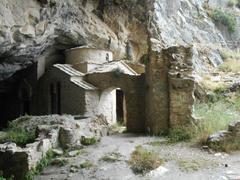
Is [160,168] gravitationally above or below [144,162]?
below

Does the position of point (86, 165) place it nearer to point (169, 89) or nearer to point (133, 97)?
point (169, 89)

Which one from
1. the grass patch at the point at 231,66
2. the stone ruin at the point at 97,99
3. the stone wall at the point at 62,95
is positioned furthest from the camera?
the grass patch at the point at 231,66

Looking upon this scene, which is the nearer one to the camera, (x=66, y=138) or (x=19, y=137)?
(x=66, y=138)

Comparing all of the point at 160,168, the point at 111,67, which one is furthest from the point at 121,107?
the point at 160,168

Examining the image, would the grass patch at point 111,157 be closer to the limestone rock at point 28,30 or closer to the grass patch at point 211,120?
the grass patch at point 211,120

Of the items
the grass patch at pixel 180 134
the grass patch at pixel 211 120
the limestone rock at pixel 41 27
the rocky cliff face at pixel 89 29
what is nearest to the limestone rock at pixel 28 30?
the rocky cliff face at pixel 89 29

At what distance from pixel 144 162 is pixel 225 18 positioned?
89.6 feet

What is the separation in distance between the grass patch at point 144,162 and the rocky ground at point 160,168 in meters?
0.18

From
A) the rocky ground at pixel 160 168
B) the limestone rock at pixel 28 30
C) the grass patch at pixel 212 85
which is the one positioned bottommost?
the rocky ground at pixel 160 168

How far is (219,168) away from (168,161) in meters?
1.69

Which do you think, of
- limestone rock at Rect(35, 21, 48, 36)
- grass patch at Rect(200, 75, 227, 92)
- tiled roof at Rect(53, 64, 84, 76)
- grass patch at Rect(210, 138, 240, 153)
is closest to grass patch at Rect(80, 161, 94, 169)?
grass patch at Rect(210, 138, 240, 153)

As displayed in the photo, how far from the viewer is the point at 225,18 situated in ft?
111

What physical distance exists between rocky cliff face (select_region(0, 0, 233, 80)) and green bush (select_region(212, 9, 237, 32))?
345cm

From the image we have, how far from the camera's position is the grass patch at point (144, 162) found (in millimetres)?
10156
